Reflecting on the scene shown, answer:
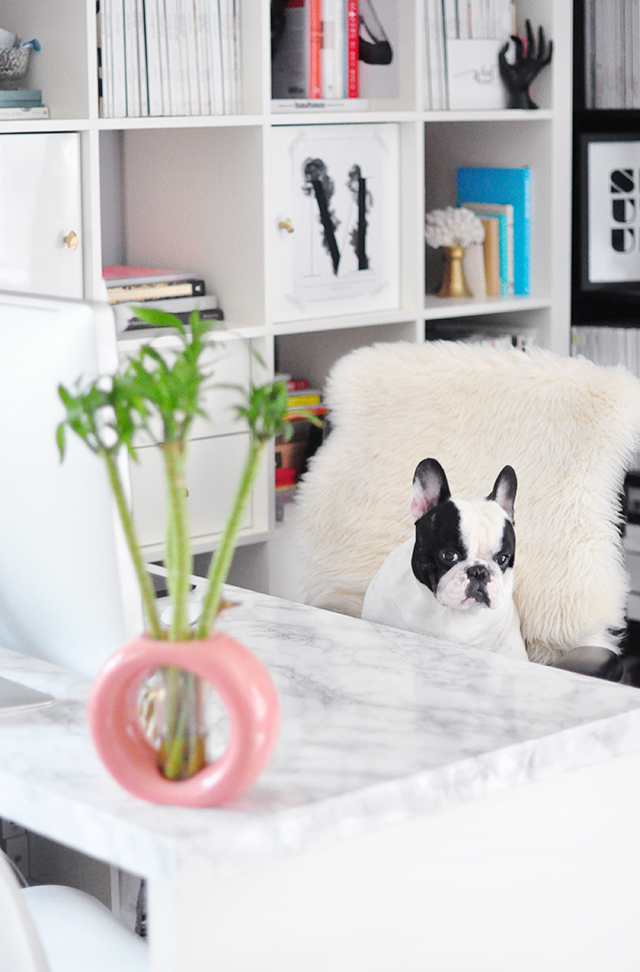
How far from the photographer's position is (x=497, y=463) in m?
1.94

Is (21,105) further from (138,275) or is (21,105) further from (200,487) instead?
(200,487)

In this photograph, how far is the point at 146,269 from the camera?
2500 mm

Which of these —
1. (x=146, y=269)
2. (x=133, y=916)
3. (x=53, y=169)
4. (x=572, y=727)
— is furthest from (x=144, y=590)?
(x=146, y=269)

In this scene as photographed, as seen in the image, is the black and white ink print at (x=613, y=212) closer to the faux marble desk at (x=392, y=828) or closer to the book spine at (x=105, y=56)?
the book spine at (x=105, y=56)

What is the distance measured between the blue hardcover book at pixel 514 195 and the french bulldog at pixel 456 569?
1289 mm

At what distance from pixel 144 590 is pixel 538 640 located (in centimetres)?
111

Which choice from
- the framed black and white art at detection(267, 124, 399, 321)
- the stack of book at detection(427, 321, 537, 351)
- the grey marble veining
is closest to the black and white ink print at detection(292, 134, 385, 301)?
the framed black and white art at detection(267, 124, 399, 321)

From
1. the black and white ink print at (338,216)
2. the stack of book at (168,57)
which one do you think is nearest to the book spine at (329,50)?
the black and white ink print at (338,216)

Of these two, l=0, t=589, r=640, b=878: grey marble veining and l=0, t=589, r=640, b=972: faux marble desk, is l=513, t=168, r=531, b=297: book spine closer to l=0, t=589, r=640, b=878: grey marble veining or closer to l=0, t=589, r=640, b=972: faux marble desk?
l=0, t=589, r=640, b=878: grey marble veining

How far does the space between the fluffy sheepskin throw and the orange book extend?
80 centimetres

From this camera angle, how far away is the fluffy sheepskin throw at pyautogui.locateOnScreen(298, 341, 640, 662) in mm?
1840

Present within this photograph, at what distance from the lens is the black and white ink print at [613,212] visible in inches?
112

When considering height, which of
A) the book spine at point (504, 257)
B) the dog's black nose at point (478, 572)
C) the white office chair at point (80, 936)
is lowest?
the white office chair at point (80, 936)

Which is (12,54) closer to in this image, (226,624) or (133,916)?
A: (226,624)
